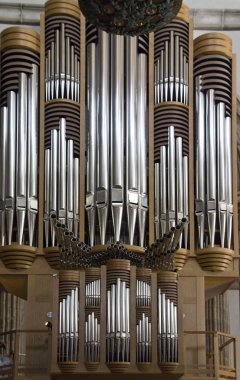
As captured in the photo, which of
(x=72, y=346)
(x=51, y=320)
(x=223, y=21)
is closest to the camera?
(x=72, y=346)

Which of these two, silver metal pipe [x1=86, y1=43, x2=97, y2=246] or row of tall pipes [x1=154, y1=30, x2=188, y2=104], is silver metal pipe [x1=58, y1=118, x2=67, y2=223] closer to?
silver metal pipe [x1=86, y1=43, x2=97, y2=246]

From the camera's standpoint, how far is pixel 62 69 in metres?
20.6

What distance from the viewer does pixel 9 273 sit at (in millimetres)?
19641

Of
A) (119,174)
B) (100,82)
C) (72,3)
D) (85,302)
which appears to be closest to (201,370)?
(85,302)

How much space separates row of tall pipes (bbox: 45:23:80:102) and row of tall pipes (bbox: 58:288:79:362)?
414 centimetres

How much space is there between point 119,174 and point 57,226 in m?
2.08

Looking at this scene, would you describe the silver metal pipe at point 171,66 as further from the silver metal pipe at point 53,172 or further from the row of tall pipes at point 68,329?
the row of tall pipes at point 68,329

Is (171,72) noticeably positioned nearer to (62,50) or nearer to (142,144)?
(142,144)

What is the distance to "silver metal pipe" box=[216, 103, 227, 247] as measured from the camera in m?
19.7

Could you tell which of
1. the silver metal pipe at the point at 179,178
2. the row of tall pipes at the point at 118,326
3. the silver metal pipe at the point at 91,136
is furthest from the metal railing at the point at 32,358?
the silver metal pipe at the point at 179,178

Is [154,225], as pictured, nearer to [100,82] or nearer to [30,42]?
[100,82]

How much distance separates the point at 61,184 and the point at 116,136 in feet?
4.16

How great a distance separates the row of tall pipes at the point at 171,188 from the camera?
64.4 ft

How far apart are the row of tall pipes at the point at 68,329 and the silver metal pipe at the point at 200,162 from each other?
2874mm
